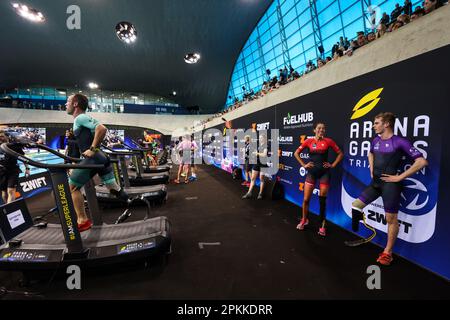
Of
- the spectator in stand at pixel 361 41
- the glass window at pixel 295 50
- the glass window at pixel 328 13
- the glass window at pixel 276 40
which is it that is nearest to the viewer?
the spectator in stand at pixel 361 41

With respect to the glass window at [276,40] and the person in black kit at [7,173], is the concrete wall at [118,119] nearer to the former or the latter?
the glass window at [276,40]

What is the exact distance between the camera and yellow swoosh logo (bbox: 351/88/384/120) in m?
2.55

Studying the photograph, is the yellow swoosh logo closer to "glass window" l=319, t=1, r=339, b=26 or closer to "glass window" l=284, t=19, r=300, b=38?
"glass window" l=319, t=1, r=339, b=26

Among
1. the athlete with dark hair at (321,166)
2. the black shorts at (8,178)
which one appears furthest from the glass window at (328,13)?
the black shorts at (8,178)

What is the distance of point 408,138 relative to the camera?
2.17 metres

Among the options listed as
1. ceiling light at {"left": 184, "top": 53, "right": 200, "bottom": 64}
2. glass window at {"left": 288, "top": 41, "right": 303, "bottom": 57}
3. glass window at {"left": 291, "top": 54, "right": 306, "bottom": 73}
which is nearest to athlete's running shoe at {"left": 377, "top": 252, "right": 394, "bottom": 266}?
ceiling light at {"left": 184, "top": 53, "right": 200, "bottom": 64}

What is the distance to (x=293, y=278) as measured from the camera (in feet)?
6.14

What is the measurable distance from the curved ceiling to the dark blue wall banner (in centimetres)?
1264

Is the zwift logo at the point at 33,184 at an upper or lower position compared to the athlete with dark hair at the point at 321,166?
lower

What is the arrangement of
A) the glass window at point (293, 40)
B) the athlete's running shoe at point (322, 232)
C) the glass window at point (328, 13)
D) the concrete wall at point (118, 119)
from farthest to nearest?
the concrete wall at point (118, 119) < the glass window at point (293, 40) < the glass window at point (328, 13) < the athlete's running shoe at point (322, 232)

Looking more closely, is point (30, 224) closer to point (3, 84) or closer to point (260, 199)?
point (260, 199)

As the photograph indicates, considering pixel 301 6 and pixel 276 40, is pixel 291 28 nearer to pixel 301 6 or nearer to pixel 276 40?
pixel 301 6

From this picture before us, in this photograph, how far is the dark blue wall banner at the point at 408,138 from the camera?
6.22 feet

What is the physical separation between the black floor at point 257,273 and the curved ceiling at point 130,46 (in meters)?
13.7
